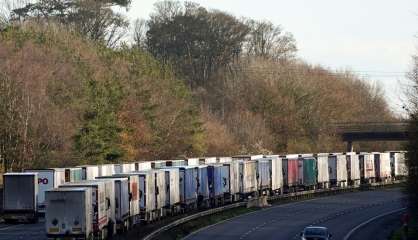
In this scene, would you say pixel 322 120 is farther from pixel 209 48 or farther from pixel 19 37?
pixel 19 37

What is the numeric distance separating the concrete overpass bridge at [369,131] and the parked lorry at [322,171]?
2621cm

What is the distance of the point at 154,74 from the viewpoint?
410ft

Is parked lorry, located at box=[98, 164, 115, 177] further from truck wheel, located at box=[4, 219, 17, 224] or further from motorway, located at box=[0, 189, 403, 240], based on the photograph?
truck wheel, located at box=[4, 219, 17, 224]

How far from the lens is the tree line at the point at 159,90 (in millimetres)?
91125

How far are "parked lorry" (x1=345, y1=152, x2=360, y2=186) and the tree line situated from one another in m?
18.4

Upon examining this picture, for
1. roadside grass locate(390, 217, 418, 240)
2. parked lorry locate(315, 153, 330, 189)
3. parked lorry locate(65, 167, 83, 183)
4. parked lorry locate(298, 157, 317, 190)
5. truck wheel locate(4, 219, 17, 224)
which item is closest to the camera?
roadside grass locate(390, 217, 418, 240)

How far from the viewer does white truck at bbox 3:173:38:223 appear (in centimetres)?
6222

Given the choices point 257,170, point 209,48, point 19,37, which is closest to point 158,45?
point 209,48

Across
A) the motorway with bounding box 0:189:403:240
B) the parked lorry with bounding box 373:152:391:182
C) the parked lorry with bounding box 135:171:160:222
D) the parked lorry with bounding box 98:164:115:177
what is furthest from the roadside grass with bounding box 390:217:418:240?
the parked lorry with bounding box 373:152:391:182

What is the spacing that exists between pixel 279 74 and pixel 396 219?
77.4m

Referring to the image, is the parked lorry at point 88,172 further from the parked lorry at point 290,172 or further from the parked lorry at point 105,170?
the parked lorry at point 290,172

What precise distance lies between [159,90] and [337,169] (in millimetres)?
25806

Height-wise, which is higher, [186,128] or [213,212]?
[186,128]

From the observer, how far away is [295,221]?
67812mm
